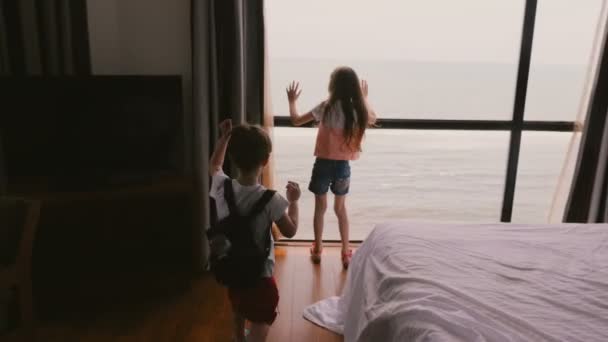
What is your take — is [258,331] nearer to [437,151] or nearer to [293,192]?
[293,192]

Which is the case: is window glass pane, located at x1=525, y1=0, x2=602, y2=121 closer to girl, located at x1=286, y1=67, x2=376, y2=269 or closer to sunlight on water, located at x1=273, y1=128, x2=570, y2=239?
sunlight on water, located at x1=273, y1=128, x2=570, y2=239

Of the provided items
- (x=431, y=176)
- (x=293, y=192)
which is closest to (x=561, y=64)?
(x=431, y=176)

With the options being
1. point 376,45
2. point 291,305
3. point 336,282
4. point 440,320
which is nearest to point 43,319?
point 291,305

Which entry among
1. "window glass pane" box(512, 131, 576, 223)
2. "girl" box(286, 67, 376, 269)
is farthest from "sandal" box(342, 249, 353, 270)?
"window glass pane" box(512, 131, 576, 223)

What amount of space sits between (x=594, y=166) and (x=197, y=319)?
107 inches

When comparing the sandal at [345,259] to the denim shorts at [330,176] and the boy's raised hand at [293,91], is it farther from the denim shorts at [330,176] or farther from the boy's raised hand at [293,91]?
the boy's raised hand at [293,91]

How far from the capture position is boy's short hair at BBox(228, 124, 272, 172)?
1535mm

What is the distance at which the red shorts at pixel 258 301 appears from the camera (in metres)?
1.61

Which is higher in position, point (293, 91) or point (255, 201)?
point (293, 91)

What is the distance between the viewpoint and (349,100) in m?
2.65

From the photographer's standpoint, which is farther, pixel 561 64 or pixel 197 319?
pixel 561 64

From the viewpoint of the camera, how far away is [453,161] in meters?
7.76

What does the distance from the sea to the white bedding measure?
1.42m

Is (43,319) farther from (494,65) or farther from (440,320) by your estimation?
(494,65)
